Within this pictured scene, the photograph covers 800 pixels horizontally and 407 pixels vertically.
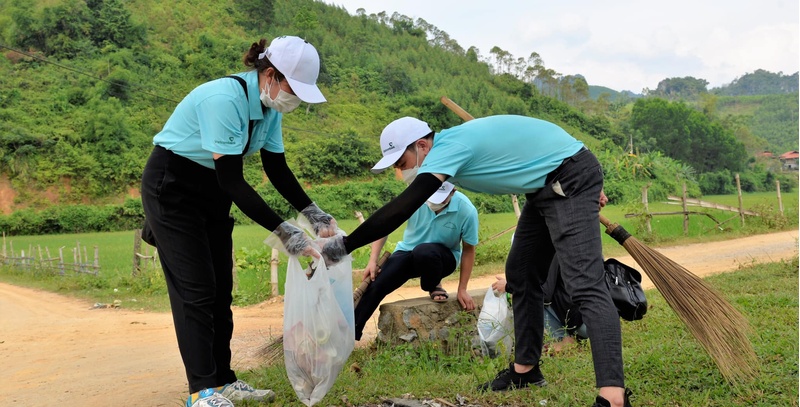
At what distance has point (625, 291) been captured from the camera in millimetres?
3414

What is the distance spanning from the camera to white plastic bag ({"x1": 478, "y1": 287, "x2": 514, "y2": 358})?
3.99 m

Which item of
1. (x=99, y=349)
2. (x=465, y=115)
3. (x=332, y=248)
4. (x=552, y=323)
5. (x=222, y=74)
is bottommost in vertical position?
(x=99, y=349)

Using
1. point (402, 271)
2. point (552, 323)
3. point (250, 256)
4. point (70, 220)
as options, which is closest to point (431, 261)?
point (402, 271)

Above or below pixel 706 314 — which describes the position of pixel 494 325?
below

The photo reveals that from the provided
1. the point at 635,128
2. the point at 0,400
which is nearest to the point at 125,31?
the point at 635,128

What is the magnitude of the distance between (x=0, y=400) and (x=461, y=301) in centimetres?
268

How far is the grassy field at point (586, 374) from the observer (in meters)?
2.97

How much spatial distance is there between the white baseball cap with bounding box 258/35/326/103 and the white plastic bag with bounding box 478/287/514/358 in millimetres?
1821

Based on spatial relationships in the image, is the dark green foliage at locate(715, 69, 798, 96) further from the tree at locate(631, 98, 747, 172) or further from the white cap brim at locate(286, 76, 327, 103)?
the white cap brim at locate(286, 76, 327, 103)

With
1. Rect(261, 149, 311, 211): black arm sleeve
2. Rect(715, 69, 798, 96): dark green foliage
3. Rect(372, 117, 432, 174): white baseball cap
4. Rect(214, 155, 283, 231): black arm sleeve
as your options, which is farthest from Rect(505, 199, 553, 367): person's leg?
Rect(715, 69, 798, 96): dark green foliage

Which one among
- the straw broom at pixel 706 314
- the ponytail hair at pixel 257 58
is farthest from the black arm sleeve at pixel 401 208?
the straw broom at pixel 706 314

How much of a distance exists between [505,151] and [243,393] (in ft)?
5.10

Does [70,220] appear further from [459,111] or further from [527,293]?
[527,293]

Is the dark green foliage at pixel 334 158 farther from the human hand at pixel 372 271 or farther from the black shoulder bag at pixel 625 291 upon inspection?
the black shoulder bag at pixel 625 291
